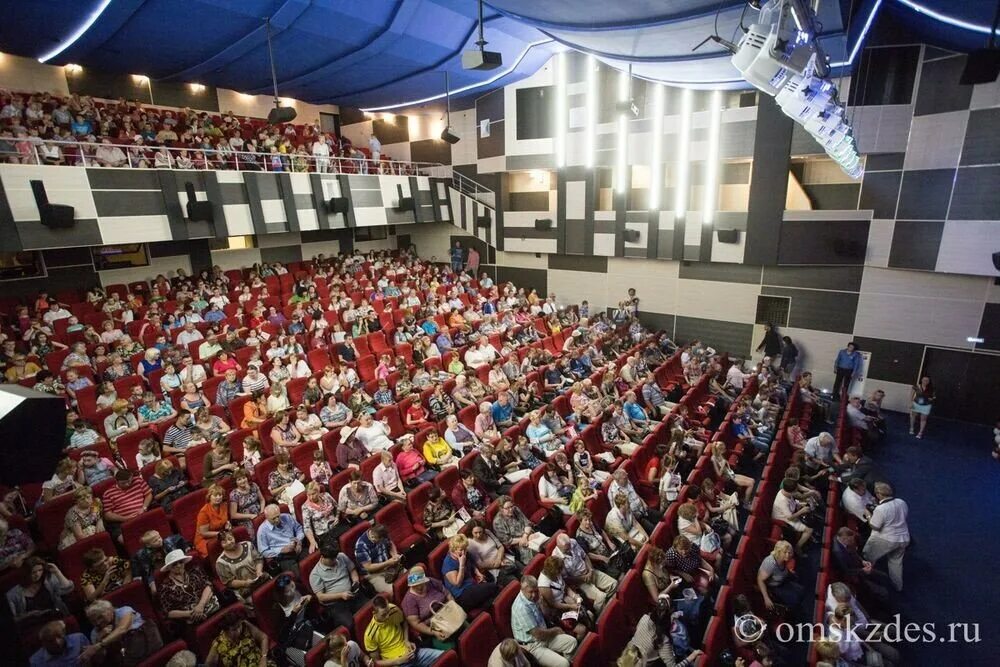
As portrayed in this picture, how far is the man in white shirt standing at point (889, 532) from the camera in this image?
460 cm

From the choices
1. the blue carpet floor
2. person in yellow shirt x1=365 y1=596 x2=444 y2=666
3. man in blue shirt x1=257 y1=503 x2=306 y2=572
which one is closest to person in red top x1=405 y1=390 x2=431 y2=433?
man in blue shirt x1=257 y1=503 x2=306 y2=572

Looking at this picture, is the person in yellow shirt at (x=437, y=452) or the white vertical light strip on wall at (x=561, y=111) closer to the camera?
the person in yellow shirt at (x=437, y=452)

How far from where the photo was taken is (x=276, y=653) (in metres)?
3.54

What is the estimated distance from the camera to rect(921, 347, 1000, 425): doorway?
8578 millimetres

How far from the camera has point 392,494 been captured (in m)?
5.19

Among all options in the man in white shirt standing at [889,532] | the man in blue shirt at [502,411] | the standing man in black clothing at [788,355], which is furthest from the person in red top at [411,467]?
the standing man in black clothing at [788,355]

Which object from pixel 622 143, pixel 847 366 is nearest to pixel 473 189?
pixel 622 143

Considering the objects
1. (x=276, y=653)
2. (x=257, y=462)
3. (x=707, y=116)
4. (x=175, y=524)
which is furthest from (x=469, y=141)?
(x=276, y=653)

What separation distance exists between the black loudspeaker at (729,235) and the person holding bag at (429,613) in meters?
9.44

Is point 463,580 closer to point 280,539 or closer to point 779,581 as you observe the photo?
point 280,539

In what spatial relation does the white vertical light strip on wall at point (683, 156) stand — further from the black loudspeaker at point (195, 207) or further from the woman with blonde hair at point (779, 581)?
the black loudspeaker at point (195, 207)

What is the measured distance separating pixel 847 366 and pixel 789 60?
7505 millimetres

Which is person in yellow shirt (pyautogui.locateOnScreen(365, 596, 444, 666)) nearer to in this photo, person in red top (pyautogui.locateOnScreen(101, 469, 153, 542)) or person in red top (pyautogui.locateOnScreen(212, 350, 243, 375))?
person in red top (pyautogui.locateOnScreen(101, 469, 153, 542))

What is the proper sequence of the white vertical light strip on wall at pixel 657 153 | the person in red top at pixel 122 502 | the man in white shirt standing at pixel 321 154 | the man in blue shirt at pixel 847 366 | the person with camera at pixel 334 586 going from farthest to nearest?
the man in white shirt standing at pixel 321 154 → the white vertical light strip on wall at pixel 657 153 → the man in blue shirt at pixel 847 366 → the person in red top at pixel 122 502 → the person with camera at pixel 334 586
